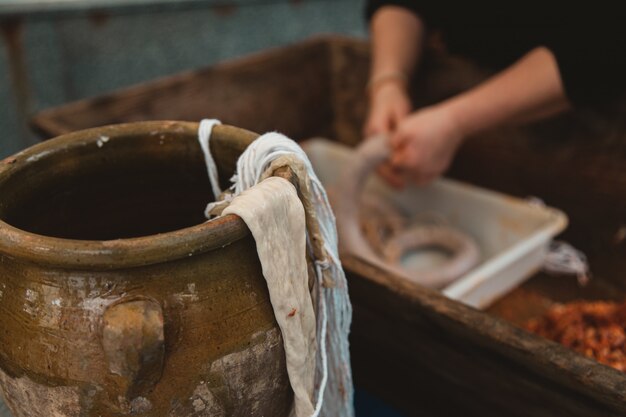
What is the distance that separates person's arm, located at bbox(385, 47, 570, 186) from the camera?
128 centimetres

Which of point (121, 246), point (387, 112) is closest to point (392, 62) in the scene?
point (387, 112)

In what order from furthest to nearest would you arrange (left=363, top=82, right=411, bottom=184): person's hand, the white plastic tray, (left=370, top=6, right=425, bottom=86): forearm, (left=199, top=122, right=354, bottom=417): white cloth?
1. (left=370, top=6, right=425, bottom=86): forearm
2. (left=363, top=82, right=411, bottom=184): person's hand
3. the white plastic tray
4. (left=199, top=122, right=354, bottom=417): white cloth

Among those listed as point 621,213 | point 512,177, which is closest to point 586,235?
point 621,213

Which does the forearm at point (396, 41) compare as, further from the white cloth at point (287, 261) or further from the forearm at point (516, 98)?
the white cloth at point (287, 261)

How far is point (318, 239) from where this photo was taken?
66 cm

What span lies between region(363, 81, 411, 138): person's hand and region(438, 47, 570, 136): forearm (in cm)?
17

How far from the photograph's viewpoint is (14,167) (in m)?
0.69

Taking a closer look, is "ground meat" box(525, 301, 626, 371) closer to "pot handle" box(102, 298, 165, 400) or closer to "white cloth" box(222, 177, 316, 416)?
"white cloth" box(222, 177, 316, 416)

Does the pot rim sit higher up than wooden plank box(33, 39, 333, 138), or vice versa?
the pot rim

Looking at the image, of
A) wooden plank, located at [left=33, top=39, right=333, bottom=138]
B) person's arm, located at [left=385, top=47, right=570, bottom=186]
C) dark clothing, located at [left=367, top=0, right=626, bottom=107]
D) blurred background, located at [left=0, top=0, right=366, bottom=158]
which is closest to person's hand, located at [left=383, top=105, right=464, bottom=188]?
person's arm, located at [left=385, top=47, right=570, bottom=186]

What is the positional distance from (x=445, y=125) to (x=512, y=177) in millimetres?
415

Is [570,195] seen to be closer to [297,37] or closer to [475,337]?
[475,337]

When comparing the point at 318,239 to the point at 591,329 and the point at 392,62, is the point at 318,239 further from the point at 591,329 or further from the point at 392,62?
the point at 392,62

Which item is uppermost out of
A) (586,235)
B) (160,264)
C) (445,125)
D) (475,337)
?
(160,264)
